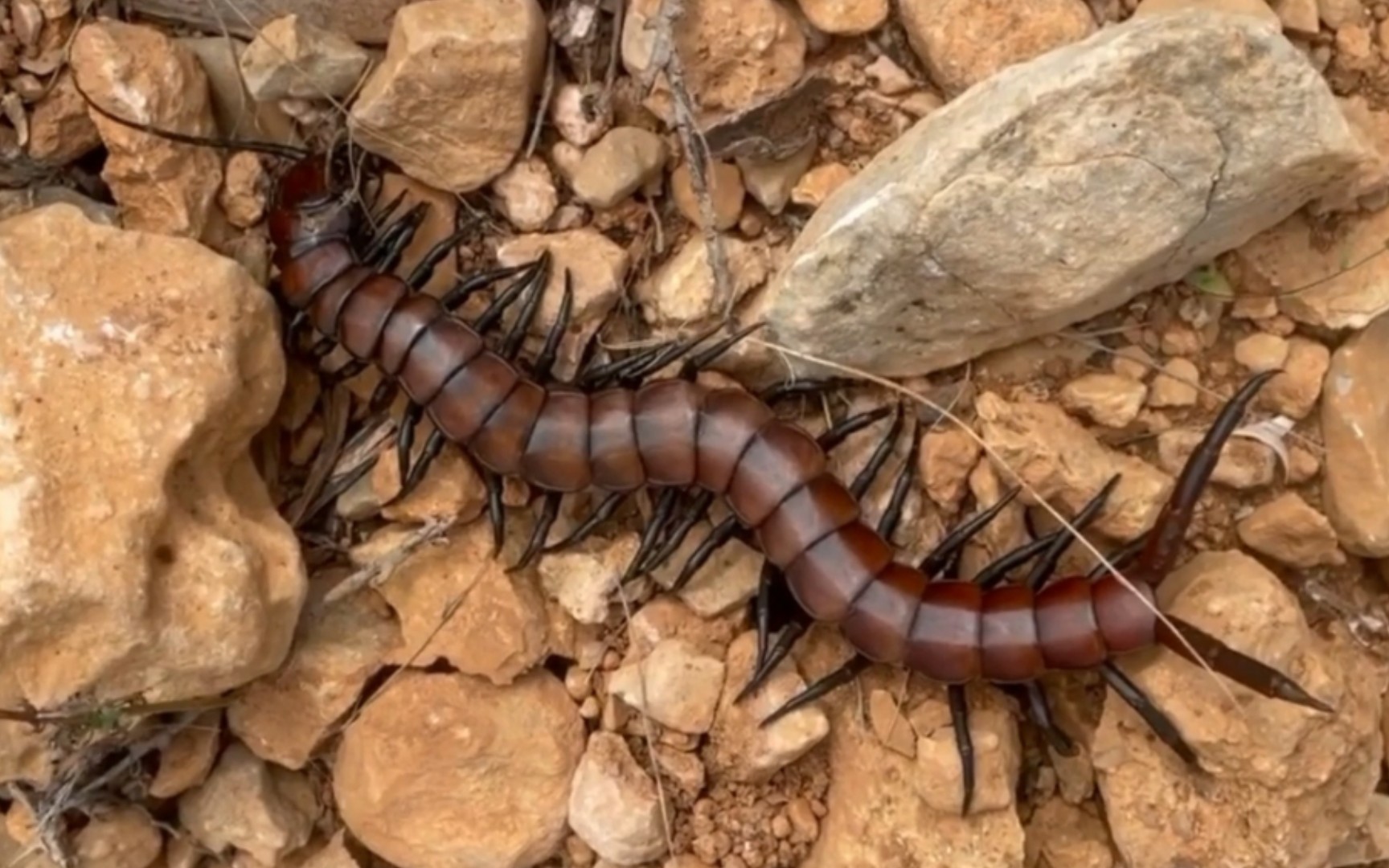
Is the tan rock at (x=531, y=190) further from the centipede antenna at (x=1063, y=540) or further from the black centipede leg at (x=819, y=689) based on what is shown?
the centipede antenna at (x=1063, y=540)

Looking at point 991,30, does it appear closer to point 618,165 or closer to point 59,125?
point 618,165

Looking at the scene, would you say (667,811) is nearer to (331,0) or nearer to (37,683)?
(37,683)

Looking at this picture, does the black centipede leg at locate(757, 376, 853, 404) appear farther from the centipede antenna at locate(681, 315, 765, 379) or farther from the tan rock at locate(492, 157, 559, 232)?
the tan rock at locate(492, 157, 559, 232)

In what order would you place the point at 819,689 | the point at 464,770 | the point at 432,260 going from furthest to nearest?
the point at 432,260 → the point at 464,770 → the point at 819,689

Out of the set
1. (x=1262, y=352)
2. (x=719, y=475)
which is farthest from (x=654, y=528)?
(x=1262, y=352)

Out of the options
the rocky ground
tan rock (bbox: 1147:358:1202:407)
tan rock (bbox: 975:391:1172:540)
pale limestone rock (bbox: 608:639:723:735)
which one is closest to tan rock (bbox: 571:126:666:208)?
the rocky ground

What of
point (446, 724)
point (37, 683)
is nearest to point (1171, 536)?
point (446, 724)
